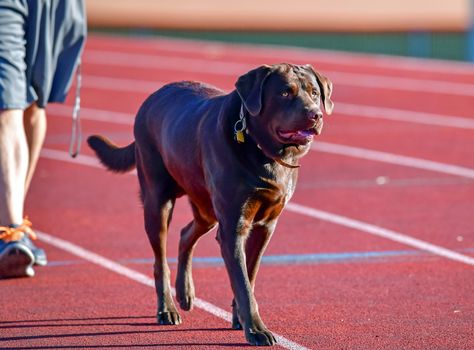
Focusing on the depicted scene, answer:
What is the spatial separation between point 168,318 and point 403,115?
1015 cm

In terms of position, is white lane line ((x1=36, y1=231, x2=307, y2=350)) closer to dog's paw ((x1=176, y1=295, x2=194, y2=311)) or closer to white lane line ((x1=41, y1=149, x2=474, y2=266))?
dog's paw ((x1=176, y1=295, x2=194, y2=311))

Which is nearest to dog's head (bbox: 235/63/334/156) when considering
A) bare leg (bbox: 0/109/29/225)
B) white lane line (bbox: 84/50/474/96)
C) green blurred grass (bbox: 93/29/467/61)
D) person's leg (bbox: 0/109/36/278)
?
person's leg (bbox: 0/109/36/278)

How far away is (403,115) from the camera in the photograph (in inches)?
644

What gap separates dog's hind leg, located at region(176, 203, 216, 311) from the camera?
6.88 meters

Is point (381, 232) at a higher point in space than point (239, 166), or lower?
lower

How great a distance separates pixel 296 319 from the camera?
6695 millimetres

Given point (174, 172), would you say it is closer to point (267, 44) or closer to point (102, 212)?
point (102, 212)

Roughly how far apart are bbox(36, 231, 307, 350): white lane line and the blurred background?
1632 centimetres

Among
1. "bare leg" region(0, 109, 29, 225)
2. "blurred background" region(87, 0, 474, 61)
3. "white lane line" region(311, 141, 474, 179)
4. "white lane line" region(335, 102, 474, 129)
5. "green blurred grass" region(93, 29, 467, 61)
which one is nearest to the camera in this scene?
"bare leg" region(0, 109, 29, 225)

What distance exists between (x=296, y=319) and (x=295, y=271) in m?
1.30

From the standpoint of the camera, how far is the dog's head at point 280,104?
239 inches

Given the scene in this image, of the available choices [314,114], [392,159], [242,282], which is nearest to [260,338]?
[242,282]

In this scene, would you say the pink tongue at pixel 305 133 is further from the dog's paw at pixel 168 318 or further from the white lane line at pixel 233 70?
the white lane line at pixel 233 70

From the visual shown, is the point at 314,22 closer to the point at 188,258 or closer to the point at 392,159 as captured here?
the point at 392,159
